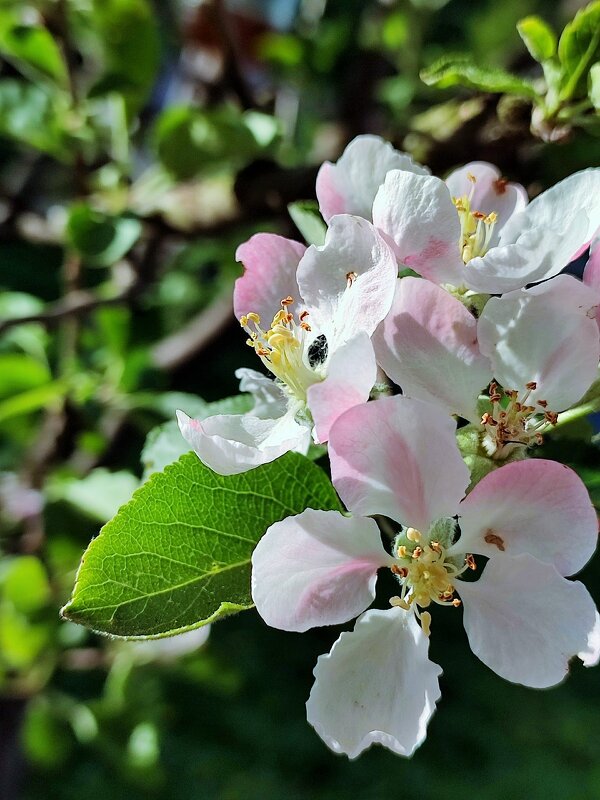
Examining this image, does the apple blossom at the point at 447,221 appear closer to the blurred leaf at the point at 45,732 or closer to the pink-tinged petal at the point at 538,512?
the pink-tinged petal at the point at 538,512

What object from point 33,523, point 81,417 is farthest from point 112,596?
point 33,523

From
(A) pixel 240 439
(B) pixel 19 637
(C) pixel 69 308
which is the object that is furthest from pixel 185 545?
(B) pixel 19 637

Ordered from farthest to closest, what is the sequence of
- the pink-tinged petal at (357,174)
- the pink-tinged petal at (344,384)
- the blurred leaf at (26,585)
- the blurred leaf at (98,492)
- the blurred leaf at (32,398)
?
the blurred leaf at (26,585)
the blurred leaf at (32,398)
the blurred leaf at (98,492)
the pink-tinged petal at (357,174)
the pink-tinged petal at (344,384)

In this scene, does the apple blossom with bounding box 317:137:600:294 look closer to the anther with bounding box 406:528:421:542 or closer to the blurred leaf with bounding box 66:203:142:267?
the anther with bounding box 406:528:421:542

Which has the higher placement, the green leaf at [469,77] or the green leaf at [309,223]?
the green leaf at [469,77]

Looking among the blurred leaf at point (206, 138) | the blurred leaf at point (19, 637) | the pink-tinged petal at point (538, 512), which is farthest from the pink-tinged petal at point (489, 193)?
the blurred leaf at point (19, 637)

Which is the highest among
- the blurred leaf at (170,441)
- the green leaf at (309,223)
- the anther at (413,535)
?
the green leaf at (309,223)

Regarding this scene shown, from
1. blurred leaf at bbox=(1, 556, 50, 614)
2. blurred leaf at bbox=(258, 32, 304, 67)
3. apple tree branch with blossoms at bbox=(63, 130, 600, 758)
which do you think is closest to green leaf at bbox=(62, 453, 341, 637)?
apple tree branch with blossoms at bbox=(63, 130, 600, 758)

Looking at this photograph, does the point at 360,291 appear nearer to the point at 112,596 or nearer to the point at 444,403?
the point at 444,403
